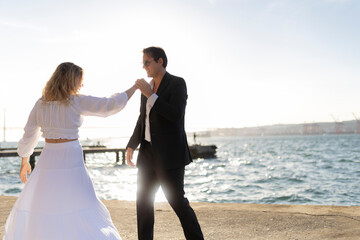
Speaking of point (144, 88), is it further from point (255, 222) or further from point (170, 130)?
point (255, 222)

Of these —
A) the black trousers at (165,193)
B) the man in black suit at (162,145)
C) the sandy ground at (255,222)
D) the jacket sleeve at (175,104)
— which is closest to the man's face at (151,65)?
the man in black suit at (162,145)

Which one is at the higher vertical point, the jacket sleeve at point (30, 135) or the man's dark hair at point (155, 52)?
the man's dark hair at point (155, 52)

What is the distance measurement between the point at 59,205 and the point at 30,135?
1.94ft

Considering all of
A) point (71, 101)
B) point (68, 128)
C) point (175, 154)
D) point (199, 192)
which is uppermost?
point (71, 101)

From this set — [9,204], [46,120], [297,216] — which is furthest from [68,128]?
[9,204]

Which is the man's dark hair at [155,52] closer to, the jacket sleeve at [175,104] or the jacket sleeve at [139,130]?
the jacket sleeve at [175,104]

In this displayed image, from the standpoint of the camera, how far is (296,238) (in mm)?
3791

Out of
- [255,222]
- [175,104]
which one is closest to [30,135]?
[175,104]

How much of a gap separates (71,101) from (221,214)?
116 inches

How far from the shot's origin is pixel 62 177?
8.60 feet

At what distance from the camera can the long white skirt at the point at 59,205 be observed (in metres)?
2.54

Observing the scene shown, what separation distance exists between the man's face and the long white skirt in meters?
0.84

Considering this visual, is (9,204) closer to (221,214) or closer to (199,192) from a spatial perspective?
(221,214)

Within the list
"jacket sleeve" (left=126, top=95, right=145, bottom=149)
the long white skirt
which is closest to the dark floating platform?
"jacket sleeve" (left=126, top=95, right=145, bottom=149)
